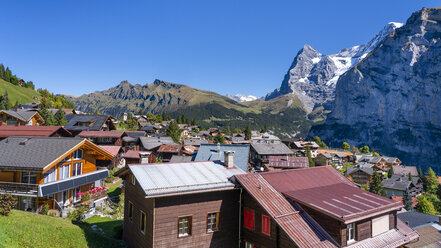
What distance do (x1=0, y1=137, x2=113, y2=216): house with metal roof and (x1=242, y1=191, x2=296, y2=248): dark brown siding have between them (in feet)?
61.7

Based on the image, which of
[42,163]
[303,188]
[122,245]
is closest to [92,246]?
[122,245]

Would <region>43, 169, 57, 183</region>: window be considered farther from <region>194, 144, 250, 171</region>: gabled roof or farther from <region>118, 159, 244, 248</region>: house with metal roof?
<region>194, 144, 250, 171</region>: gabled roof

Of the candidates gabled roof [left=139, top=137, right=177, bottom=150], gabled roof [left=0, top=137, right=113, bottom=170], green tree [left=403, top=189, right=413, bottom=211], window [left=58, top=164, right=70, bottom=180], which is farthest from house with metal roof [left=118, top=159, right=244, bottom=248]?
green tree [left=403, top=189, right=413, bottom=211]

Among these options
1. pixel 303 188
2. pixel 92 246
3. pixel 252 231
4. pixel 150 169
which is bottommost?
pixel 92 246

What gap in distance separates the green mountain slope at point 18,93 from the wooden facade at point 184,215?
508ft

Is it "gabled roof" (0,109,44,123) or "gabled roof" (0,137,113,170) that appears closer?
"gabled roof" (0,137,113,170)

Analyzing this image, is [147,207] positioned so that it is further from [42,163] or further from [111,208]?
[111,208]

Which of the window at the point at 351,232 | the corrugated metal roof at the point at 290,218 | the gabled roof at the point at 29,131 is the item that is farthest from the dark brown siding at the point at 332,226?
the gabled roof at the point at 29,131

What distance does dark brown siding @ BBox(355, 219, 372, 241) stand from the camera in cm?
1546

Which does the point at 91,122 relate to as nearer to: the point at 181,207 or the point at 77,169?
the point at 77,169

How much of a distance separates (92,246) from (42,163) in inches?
428

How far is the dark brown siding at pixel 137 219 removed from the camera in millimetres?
16688

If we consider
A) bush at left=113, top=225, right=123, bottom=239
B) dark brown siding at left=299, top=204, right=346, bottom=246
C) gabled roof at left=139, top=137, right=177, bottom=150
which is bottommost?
bush at left=113, top=225, right=123, bottom=239

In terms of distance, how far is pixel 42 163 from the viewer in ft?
77.9
